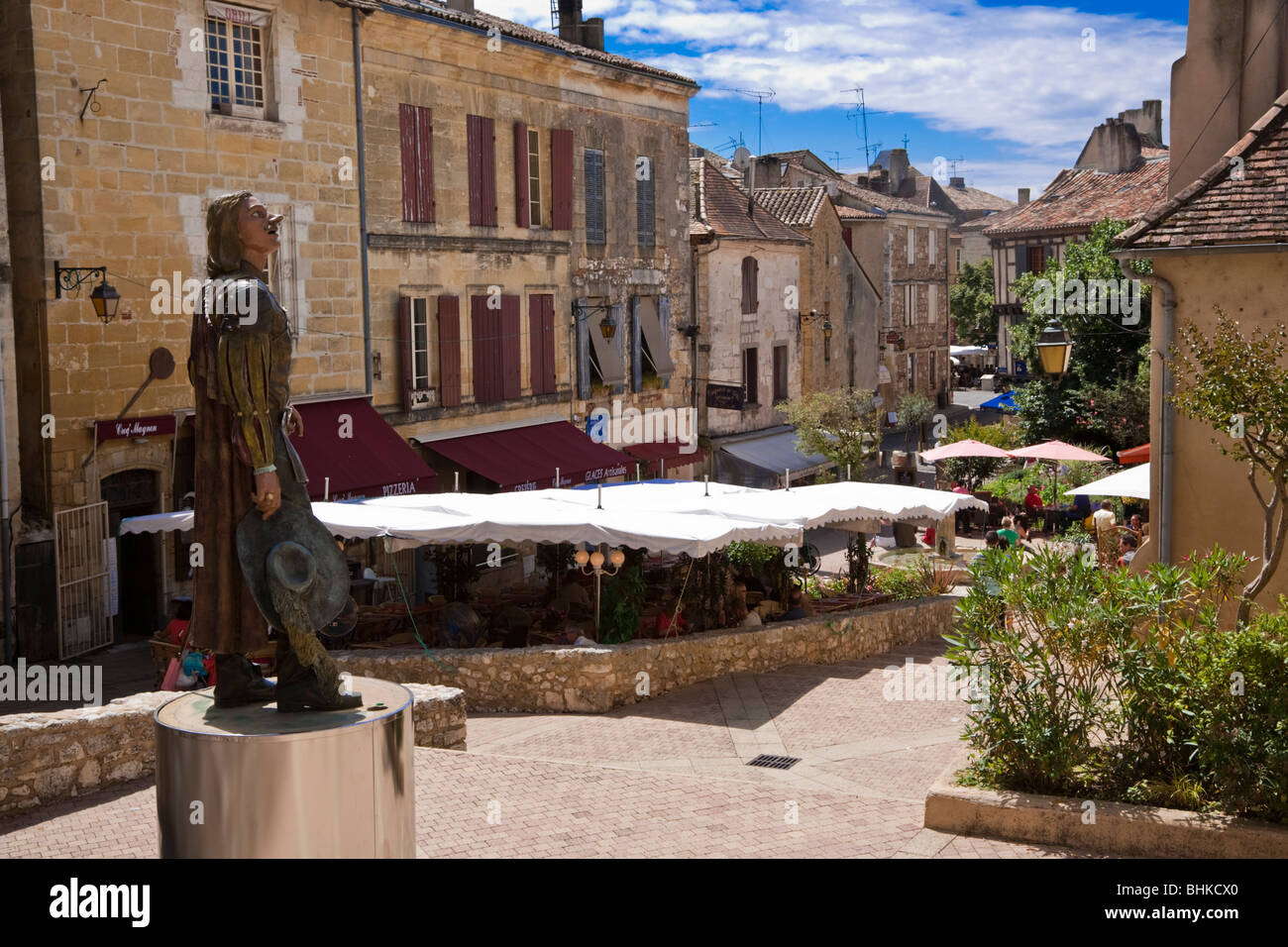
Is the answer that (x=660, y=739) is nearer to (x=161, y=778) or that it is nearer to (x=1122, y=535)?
(x=161, y=778)

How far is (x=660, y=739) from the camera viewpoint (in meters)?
12.5

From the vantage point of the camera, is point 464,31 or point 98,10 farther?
point 464,31

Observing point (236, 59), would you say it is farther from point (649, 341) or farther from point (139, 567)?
point (649, 341)

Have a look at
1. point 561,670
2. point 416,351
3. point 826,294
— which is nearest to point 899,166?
point 826,294

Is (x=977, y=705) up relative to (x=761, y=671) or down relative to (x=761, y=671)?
up

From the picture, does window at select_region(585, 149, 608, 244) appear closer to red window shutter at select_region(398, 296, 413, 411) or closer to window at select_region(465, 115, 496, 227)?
window at select_region(465, 115, 496, 227)

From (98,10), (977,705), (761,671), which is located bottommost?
(761,671)

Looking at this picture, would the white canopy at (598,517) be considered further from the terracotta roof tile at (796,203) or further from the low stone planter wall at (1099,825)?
the terracotta roof tile at (796,203)

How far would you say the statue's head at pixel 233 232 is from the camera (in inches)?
265

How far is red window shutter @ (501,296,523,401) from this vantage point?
79.1 ft

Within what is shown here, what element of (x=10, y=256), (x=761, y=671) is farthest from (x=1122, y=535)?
(x=10, y=256)

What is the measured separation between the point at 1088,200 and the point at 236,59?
34.4m

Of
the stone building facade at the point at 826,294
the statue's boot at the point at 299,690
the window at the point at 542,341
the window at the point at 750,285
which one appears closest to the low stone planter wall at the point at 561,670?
the statue's boot at the point at 299,690
